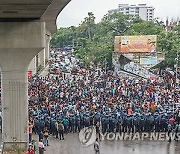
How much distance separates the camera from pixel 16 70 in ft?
64.2

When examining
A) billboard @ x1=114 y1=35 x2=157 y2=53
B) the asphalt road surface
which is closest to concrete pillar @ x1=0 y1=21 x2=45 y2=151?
the asphalt road surface

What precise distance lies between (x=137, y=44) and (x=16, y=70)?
34775 millimetres

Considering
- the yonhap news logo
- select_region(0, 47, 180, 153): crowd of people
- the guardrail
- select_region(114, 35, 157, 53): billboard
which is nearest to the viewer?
the guardrail

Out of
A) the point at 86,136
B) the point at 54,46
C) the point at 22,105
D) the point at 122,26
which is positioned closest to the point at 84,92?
the point at 86,136

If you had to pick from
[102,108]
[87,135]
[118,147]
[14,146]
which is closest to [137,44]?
[102,108]

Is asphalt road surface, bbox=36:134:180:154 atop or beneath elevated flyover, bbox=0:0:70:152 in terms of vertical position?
beneath

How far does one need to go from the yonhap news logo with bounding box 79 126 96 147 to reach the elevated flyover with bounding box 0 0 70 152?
2.79 metres

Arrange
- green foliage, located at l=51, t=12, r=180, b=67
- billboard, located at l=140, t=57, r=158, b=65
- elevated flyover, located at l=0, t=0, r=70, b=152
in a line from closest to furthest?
elevated flyover, located at l=0, t=0, r=70, b=152, billboard, located at l=140, t=57, r=158, b=65, green foliage, located at l=51, t=12, r=180, b=67

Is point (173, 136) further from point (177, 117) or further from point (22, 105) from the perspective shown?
point (22, 105)

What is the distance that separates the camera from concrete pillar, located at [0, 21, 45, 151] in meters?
19.2

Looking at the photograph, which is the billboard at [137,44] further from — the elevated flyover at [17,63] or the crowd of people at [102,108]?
the elevated flyover at [17,63]

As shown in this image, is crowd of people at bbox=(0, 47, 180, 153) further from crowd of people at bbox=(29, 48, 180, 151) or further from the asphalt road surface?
the asphalt road surface

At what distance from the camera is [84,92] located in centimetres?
3116

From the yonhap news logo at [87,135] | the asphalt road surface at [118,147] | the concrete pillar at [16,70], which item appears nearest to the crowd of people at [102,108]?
the yonhap news logo at [87,135]
